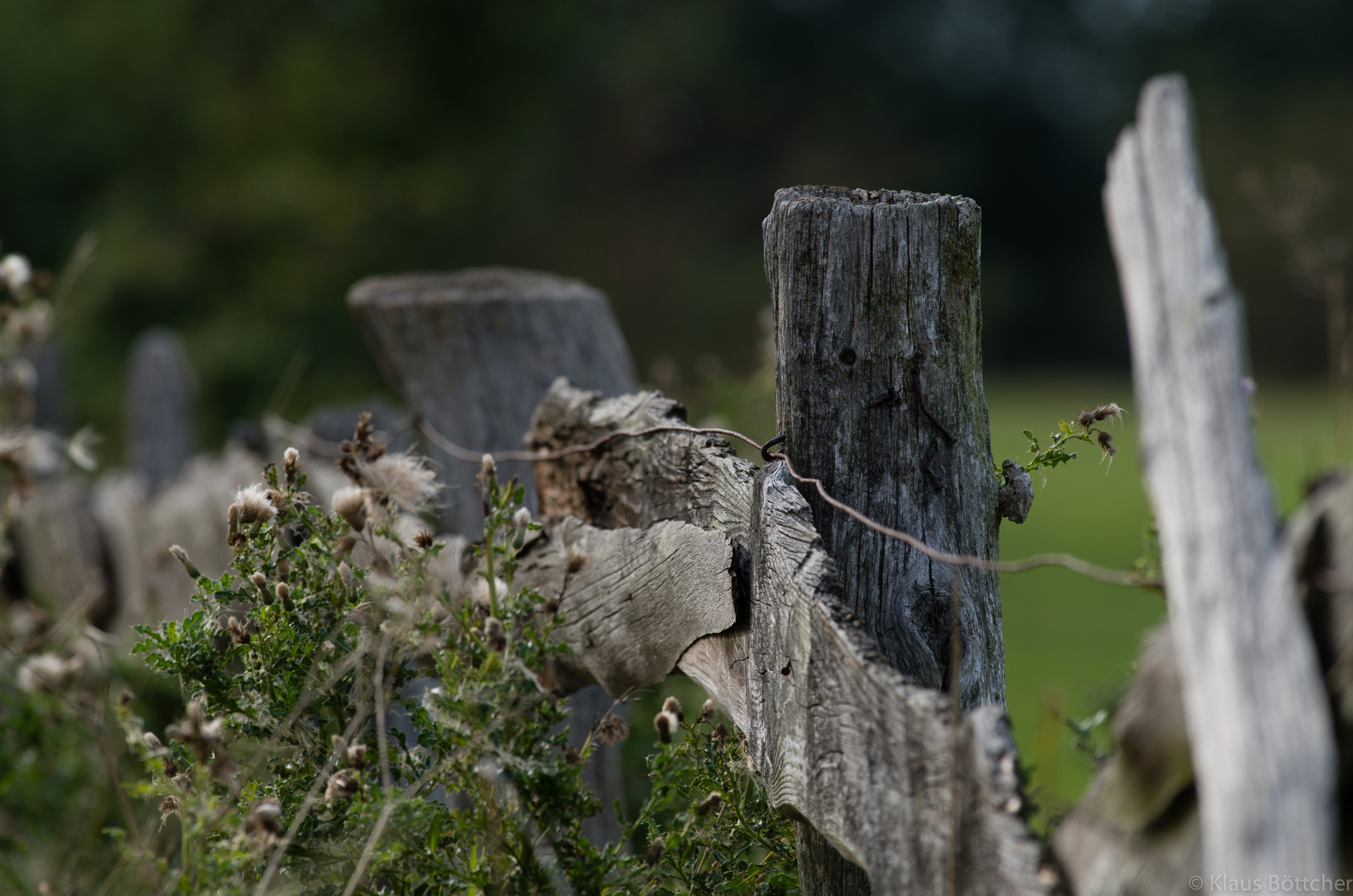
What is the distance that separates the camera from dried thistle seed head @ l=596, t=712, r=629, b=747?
5.21 ft

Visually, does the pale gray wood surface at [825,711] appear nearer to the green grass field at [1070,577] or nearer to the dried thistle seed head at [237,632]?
the green grass field at [1070,577]

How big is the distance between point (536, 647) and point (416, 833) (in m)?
0.28

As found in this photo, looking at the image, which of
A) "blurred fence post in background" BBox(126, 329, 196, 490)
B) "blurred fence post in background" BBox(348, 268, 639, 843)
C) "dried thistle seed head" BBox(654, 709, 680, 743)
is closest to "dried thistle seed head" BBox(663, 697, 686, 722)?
"dried thistle seed head" BBox(654, 709, 680, 743)

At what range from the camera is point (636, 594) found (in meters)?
1.77

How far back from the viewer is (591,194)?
2953 centimetres

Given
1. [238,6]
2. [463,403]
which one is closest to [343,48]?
[238,6]

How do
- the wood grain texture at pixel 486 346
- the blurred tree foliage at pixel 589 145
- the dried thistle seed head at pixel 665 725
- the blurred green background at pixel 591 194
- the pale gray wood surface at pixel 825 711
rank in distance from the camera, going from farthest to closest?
the blurred tree foliage at pixel 589 145
the blurred green background at pixel 591 194
the wood grain texture at pixel 486 346
the dried thistle seed head at pixel 665 725
the pale gray wood surface at pixel 825 711

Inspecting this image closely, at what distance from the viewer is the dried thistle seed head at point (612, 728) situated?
62.5 inches

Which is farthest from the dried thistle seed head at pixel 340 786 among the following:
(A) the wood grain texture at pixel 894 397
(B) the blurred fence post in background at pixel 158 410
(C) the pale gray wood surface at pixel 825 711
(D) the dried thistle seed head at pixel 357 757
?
(B) the blurred fence post in background at pixel 158 410

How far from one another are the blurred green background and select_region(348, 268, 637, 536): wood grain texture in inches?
37.8

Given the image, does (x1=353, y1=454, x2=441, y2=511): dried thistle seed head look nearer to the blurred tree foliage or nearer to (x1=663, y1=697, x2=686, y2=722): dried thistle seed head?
(x1=663, y1=697, x2=686, y2=722): dried thistle seed head

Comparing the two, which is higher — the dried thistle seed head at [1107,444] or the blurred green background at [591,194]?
the blurred green background at [591,194]

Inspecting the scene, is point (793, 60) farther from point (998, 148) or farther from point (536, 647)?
point (536, 647)

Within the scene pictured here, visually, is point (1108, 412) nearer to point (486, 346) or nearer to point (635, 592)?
point (635, 592)
